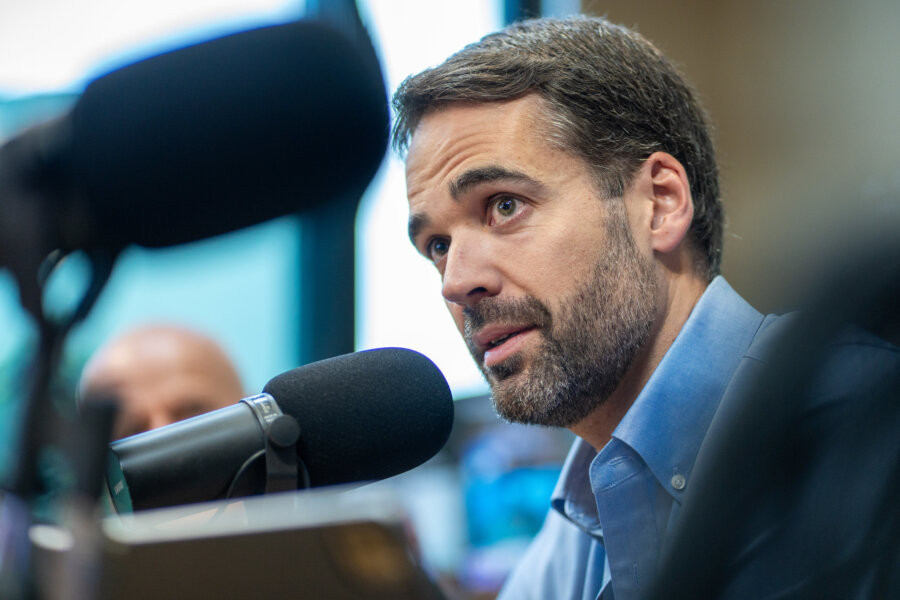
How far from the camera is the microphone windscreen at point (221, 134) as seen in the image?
503 mm

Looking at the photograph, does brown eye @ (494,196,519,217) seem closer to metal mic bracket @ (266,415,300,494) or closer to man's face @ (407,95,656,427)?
man's face @ (407,95,656,427)

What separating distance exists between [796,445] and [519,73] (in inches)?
33.8

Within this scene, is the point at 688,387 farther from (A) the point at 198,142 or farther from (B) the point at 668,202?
(A) the point at 198,142

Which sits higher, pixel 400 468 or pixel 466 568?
pixel 400 468

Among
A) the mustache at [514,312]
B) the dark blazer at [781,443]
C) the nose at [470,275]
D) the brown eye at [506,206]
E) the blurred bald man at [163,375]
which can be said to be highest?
the dark blazer at [781,443]

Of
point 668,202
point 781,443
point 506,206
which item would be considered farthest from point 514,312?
point 781,443

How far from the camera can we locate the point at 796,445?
0.33m

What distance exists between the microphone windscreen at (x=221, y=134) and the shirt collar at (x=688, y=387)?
538 millimetres

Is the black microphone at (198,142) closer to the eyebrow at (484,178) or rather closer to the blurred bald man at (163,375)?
the eyebrow at (484,178)

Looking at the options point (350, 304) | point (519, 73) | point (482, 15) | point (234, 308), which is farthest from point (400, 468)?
point (482, 15)

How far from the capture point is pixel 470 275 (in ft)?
3.38

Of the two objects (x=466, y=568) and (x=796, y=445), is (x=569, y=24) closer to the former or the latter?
(x=796, y=445)

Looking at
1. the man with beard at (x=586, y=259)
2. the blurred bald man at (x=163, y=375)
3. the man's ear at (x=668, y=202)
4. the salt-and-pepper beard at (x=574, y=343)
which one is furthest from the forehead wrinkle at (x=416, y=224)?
the blurred bald man at (x=163, y=375)

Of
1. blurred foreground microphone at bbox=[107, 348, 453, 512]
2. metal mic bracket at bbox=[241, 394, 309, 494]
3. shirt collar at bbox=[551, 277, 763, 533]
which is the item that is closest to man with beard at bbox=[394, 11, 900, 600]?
shirt collar at bbox=[551, 277, 763, 533]
